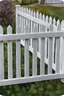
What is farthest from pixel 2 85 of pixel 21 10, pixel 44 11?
pixel 44 11

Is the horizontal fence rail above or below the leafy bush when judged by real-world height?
above

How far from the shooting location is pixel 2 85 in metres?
5.15

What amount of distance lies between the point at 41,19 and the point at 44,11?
6997 millimetres

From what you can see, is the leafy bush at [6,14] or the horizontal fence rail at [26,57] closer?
the horizontal fence rail at [26,57]

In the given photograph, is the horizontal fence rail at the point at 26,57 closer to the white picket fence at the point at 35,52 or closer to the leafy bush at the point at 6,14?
the white picket fence at the point at 35,52

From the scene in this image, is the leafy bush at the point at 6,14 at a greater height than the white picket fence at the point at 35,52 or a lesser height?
lesser

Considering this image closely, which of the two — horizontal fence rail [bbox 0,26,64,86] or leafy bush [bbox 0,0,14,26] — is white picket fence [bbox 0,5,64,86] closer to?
horizontal fence rail [bbox 0,26,64,86]

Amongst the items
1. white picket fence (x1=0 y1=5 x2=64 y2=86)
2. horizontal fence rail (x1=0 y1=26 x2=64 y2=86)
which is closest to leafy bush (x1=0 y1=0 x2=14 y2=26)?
white picket fence (x1=0 y1=5 x2=64 y2=86)

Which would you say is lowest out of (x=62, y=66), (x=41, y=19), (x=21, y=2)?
(x=21, y=2)

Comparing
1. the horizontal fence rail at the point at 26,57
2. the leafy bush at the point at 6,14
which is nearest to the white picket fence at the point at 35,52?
the horizontal fence rail at the point at 26,57

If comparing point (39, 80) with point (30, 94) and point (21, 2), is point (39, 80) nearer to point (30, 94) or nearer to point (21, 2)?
point (30, 94)

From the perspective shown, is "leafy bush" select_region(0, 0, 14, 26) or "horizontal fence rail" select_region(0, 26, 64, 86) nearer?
"horizontal fence rail" select_region(0, 26, 64, 86)

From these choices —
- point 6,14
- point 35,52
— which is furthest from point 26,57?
point 6,14

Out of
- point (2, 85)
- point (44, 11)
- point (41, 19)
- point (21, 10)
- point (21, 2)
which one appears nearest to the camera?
point (2, 85)
